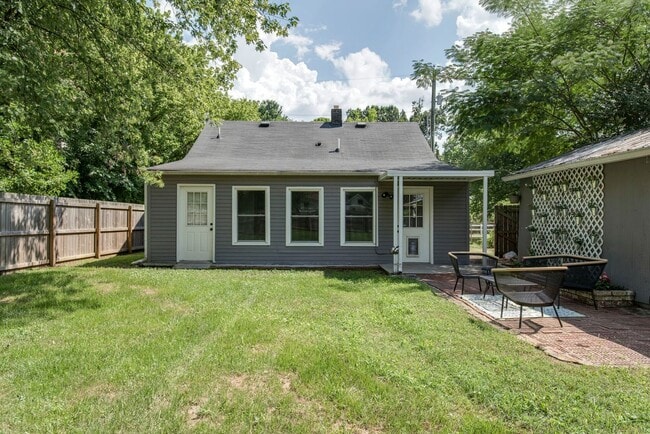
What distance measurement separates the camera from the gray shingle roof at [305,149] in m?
10.0

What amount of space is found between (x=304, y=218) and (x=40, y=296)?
592cm

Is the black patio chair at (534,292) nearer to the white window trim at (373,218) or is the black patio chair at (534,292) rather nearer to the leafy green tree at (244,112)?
the white window trim at (373,218)

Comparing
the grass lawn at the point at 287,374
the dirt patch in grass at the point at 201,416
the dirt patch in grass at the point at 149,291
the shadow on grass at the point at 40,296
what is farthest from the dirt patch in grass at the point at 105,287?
the dirt patch in grass at the point at 201,416

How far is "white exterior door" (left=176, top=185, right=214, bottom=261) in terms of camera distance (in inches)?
398

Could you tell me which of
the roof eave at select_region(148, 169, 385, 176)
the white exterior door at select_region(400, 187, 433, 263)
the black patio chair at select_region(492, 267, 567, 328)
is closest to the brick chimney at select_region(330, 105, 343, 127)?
the roof eave at select_region(148, 169, 385, 176)

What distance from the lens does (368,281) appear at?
7926 mm

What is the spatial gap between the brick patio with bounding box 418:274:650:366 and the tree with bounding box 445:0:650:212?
6489 millimetres

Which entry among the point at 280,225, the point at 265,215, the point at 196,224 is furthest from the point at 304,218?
the point at 196,224

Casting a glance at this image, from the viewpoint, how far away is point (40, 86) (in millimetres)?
5992

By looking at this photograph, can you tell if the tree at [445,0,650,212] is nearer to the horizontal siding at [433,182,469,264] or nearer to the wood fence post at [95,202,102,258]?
the horizontal siding at [433,182,469,264]

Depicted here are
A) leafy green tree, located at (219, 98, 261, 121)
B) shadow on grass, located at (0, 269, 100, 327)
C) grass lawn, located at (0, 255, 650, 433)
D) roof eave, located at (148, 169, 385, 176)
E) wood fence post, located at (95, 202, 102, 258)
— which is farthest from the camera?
leafy green tree, located at (219, 98, 261, 121)

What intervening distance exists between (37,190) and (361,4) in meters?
12.1

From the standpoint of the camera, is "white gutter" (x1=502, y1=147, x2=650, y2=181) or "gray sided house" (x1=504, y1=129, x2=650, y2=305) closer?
"white gutter" (x1=502, y1=147, x2=650, y2=181)

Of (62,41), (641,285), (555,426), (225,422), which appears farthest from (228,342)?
(62,41)
